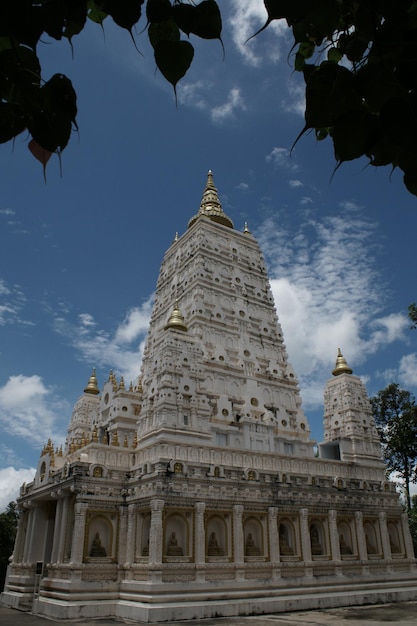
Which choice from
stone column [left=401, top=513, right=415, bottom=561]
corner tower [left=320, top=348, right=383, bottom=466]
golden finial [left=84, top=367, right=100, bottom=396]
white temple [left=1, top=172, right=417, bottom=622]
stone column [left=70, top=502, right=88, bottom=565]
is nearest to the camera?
white temple [left=1, top=172, right=417, bottom=622]

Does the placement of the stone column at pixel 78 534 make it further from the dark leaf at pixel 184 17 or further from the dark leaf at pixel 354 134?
the dark leaf at pixel 184 17

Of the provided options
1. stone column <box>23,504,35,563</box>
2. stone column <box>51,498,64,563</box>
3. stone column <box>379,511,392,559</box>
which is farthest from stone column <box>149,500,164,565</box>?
stone column <box>379,511,392,559</box>

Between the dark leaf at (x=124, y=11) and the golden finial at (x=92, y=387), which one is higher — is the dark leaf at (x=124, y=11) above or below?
below

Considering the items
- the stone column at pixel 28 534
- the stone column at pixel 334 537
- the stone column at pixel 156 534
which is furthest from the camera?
the stone column at pixel 28 534

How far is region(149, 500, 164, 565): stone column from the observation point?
21.4 meters

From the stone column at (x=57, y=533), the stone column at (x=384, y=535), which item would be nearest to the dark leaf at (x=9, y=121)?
the stone column at (x=57, y=533)

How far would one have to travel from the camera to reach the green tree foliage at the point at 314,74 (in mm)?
2393

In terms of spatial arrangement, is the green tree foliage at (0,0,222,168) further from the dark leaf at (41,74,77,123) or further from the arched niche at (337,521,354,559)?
the arched niche at (337,521,354,559)

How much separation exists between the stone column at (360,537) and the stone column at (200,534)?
9475mm

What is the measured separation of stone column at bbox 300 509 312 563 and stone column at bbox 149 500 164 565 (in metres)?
7.68

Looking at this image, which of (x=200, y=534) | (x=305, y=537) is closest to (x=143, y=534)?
(x=200, y=534)

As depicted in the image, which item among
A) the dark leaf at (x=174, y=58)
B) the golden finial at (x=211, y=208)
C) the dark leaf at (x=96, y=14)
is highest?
the golden finial at (x=211, y=208)

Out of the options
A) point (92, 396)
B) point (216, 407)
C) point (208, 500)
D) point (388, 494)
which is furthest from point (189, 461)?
point (92, 396)

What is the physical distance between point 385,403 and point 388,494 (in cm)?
1980
